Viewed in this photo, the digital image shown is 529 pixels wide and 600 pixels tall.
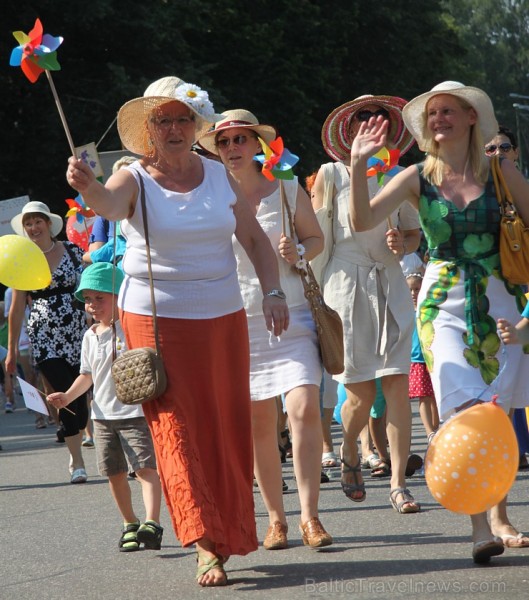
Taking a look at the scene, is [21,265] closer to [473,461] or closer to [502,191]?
[502,191]

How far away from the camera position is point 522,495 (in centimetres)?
775

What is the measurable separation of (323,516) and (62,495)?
238cm

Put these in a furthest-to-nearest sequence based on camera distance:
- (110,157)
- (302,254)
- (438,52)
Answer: (438,52), (110,157), (302,254)

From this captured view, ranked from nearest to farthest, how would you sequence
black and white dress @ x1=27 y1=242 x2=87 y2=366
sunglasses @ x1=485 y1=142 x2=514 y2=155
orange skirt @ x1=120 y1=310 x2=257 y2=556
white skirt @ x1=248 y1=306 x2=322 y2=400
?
orange skirt @ x1=120 y1=310 x2=257 y2=556 → white skirt @ x1=248 y1=306 x2=322 y2=400 → sunglasses @ x1=485 y1=142 x2=514 y2=155 → black and white dress @ x1=27 y1=242 x2=87 y2=366

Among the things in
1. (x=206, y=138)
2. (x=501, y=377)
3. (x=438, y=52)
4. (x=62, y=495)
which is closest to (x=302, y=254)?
(x=206, y=138)

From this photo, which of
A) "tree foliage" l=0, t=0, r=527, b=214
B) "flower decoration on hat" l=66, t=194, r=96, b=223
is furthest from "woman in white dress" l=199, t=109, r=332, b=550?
"tree foliage" l=0, t=0, r=527, b=214

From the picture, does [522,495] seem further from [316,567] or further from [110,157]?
[110,157]

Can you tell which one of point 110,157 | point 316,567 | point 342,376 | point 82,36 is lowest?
point 316,567

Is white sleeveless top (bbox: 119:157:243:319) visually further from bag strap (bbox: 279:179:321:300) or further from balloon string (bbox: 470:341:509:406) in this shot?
balloon string (bbox: 470:341:509:406)

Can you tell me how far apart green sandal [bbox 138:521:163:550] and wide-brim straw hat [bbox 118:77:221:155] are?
1.76 m

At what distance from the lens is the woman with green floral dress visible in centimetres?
585

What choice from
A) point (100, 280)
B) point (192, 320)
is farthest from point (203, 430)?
point (100, 280)

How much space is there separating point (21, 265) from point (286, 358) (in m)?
2.79

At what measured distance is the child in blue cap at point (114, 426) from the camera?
670 centimetres
